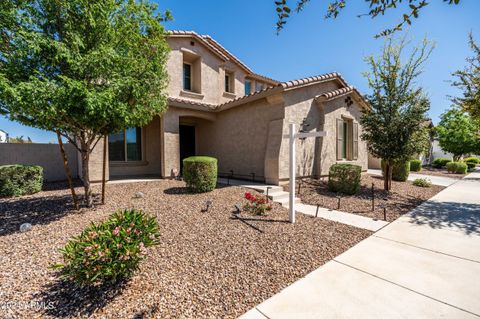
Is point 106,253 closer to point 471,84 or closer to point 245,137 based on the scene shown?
point 245,137

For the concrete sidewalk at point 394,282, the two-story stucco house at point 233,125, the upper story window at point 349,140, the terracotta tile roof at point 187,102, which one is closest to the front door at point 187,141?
the two-story stucco house at point 233,125

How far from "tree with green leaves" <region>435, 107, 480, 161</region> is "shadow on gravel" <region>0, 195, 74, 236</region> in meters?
34.5

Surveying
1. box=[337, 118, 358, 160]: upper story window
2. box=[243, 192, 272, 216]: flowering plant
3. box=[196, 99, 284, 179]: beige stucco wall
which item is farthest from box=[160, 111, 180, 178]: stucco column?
box=[337, 118, 358, 160]: upper story window

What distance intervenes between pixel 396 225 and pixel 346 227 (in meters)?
1.45

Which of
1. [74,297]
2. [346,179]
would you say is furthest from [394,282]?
[346,179]

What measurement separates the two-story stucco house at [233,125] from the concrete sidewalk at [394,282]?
460 centimetres

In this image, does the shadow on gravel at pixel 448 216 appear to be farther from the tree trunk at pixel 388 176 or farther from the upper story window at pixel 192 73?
the upper story window at pixel 192 73

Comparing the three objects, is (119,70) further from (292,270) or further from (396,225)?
(396,225)

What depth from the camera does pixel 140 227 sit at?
9.37 feet

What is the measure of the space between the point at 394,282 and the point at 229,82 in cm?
1358

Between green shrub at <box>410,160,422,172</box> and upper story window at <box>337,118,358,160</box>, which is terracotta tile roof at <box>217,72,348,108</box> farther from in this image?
green shrub at <box>410,160,422,172</box>

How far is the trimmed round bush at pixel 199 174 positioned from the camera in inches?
275

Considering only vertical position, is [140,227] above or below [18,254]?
above

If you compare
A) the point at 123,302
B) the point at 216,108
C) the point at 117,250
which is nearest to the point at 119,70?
the point at 117,250
